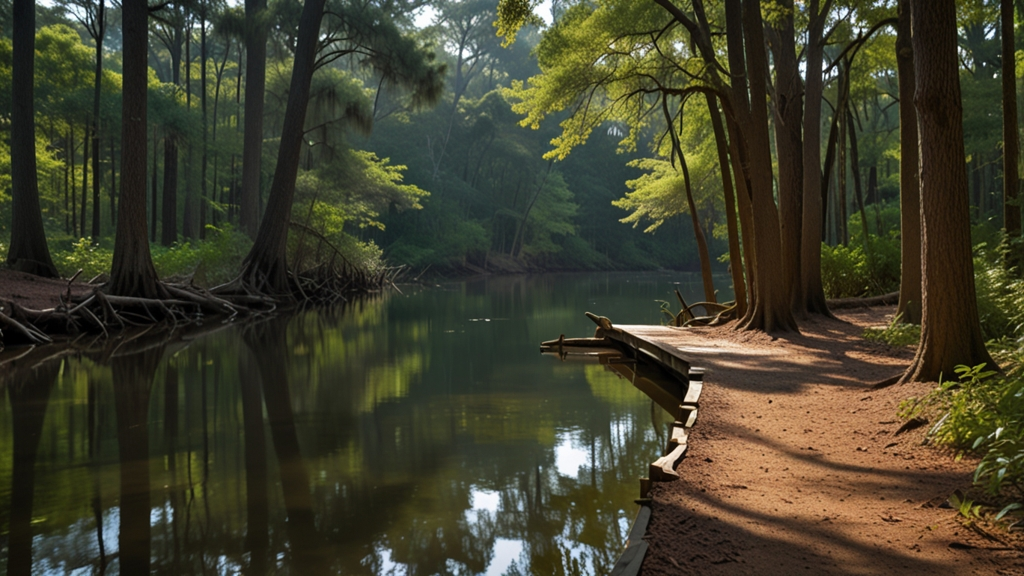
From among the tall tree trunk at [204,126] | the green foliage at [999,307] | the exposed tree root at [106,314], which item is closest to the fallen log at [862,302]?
the green foliage at [999,307]

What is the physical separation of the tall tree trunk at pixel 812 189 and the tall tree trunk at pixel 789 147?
0.37 feet

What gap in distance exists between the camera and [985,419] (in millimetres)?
4109

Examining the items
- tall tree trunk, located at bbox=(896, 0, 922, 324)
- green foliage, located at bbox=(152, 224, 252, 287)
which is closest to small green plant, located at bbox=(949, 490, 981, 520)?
tall tree trunk, located at bbox=(896, 0, 922, 324)

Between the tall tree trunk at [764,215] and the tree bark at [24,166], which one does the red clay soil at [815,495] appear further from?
the tree bark at [24,166]

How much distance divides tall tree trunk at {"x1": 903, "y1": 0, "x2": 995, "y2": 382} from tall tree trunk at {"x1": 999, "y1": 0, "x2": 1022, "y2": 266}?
5659 mm

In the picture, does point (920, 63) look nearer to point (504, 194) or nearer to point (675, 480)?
point (675, 480)

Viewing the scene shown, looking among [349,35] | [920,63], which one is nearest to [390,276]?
[349,35]

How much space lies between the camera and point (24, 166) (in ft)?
50.1

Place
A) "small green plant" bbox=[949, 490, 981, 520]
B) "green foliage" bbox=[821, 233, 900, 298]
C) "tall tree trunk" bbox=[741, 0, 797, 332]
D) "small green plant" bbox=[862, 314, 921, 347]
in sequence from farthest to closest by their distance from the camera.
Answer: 1. "green foliage" bbox=[821, 233, 900, 298]
2. "tall tree trunk" bbox=[741, 0, 797, 332]
3. "small green plant" bbox=[862, 314, 921, 347]
4. "small green plant" bbox=[949, 490, 981, 520]

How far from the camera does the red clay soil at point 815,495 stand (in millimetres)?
3053

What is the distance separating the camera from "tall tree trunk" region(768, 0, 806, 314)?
1138 centimetres

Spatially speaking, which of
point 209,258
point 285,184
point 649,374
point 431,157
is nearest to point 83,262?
point 209,258

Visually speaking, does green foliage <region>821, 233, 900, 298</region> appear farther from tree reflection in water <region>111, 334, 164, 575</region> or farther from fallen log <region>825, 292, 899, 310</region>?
tree reflection in water <region>111, 334, 164, 575</region>

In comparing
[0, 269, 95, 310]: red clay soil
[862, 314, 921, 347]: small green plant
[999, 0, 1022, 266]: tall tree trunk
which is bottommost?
[862, 314, 921, 347]: small green plant
